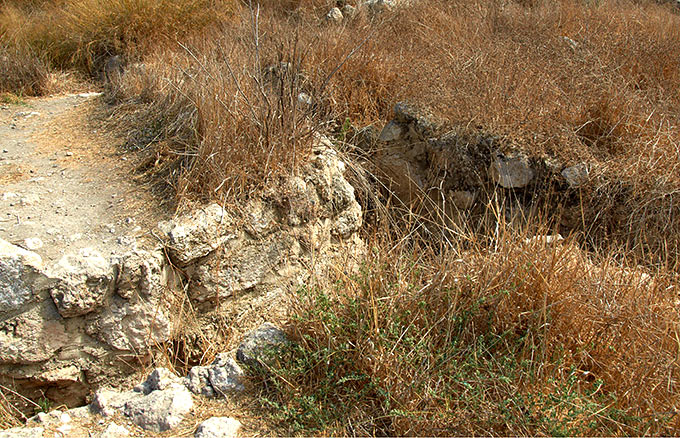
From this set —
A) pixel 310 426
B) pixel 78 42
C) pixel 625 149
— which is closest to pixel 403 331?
pixel 310 426

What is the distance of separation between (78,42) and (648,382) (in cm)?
682

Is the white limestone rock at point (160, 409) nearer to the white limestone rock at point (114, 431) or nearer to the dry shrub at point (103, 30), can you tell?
the white limestone rock at point (114, 431)

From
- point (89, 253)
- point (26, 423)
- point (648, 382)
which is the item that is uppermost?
point (89, 253)

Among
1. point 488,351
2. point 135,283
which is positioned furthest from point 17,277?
point 488,351

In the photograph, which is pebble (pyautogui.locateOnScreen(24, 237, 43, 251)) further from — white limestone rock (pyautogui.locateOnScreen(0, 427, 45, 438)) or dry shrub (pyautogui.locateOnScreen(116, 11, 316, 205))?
white limestone rock (pyautogui.locateOnScreen(0, 427, 45, 438))

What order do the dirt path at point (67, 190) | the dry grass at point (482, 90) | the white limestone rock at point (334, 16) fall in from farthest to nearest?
1. the white limestone rock at point (334, 16)
2. the dry grass at point (482, 90)
3. the dirt path at point (67, 190)

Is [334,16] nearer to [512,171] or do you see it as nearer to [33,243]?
[512,171]

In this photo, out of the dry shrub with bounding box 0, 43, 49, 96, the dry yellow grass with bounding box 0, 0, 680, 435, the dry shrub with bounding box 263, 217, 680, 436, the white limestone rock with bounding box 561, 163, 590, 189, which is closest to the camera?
the dry shrub with bounding box 263, 217, 680, 436

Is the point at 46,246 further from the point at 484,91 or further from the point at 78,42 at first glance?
the point at 78,42

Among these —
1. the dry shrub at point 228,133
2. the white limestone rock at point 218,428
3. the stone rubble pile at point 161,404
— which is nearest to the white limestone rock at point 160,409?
the stone rubble pile at point 161,404

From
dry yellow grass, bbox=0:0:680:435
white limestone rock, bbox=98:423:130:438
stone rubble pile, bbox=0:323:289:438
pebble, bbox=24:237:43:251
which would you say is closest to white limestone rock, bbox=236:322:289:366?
stone rubble pile, bbox=0:323:289:438

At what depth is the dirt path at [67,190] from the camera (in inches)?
116

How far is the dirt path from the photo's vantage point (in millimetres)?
2955

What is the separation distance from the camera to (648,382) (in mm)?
2373
